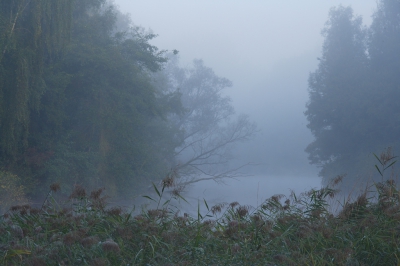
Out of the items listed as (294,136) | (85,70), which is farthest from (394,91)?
(85,70)

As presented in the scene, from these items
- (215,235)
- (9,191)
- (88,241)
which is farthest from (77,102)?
(88,241)

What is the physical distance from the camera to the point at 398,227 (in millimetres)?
4031

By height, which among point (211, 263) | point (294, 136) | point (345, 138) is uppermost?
point (294, 136)

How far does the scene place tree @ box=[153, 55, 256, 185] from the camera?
84.5 ft

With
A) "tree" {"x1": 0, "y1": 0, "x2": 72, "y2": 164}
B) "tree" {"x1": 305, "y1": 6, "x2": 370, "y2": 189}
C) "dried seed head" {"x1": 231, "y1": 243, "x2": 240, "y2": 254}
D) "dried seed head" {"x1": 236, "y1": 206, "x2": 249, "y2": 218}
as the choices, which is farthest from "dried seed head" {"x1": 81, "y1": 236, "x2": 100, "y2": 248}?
"tree" {"x1": 305, "y1": 6, "x2": 370, "y2": 189}

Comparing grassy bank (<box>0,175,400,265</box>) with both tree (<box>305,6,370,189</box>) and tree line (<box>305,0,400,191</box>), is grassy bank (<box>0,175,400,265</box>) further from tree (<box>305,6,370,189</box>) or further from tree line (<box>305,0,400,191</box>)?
tree (<box>305,6,370,189</box>)

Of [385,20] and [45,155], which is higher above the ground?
[385,20]

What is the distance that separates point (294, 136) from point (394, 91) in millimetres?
8890

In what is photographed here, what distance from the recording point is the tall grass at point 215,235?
3445 mm

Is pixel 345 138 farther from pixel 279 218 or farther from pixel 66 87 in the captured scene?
pixel 279 218

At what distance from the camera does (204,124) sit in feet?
94.6

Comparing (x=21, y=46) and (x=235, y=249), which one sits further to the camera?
(x=21, y=46)

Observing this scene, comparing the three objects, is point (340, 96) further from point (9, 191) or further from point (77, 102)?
point (9, 191)

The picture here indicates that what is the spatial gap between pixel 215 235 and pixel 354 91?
73.6 ft
